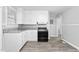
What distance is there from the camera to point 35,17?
168 inches

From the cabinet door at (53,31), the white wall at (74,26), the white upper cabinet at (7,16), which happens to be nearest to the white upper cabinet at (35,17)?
the cabinet door at (53,31)

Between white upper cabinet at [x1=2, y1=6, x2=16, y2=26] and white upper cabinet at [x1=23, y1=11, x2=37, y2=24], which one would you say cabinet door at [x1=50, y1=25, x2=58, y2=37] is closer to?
white upper cabinet at [x1=23, y1=11, x2=37, y2=24]

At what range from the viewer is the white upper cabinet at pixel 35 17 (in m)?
4.15

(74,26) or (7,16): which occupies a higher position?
(7,16)

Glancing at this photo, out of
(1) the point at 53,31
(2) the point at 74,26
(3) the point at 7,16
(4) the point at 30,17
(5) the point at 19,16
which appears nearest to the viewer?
(3) the point at 7,16

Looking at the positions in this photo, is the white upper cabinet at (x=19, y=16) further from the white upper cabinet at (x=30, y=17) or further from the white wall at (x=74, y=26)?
the white wall at (x=74, y=26)

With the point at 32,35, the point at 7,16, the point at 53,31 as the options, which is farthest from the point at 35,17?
the point at 7,16

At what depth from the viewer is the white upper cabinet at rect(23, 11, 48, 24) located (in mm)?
4152

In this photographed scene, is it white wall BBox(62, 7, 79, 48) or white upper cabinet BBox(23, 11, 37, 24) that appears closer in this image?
white wall BBox(62, 7, 79, 48)

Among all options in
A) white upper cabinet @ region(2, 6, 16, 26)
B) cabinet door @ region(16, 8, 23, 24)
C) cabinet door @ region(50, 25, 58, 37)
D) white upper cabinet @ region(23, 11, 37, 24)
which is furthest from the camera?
cabinet door @ region(50, 25, 58, 37)

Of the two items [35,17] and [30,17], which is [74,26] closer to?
[35,17]

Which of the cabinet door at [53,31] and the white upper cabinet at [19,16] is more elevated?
the white upper cabinet at [19,16]

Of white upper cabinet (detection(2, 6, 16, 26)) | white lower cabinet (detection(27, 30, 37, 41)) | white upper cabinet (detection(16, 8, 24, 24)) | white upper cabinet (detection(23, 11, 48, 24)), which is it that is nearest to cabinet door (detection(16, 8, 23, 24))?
white upper cabinet (detection(16, 8, 24, 24))
